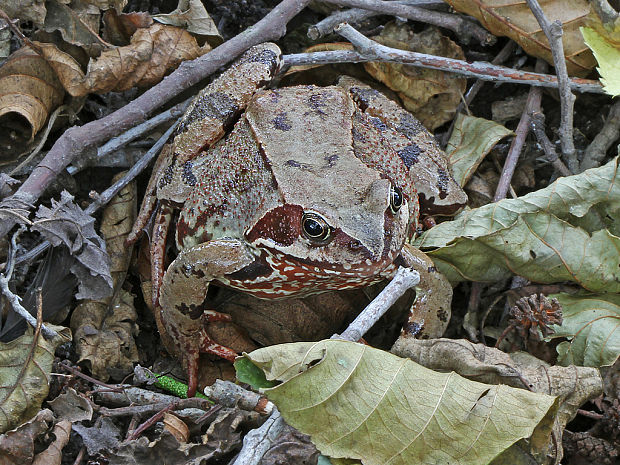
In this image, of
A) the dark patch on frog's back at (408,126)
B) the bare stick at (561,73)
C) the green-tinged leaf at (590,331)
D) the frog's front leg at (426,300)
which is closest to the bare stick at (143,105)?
the dark patch on frog's back at (408,126)

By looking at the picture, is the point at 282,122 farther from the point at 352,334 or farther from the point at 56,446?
the point at 56,446

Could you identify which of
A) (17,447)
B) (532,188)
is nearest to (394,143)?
(532,188)

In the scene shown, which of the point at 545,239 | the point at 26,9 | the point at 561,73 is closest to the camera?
the point at 545,239

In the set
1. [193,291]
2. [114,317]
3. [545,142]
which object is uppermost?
[545,142]

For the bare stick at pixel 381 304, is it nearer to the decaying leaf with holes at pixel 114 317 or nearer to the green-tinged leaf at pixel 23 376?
the decaying leaf with holes at pixel 114 317

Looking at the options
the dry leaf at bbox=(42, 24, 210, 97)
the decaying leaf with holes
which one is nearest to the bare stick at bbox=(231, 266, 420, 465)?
the decaying leaf with holes

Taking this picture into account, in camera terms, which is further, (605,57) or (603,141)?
(603,141)

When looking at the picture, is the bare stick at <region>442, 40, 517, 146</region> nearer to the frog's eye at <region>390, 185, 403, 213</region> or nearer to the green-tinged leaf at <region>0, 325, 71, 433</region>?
the frog's eye at <region>390, 185, 403, 213</region>

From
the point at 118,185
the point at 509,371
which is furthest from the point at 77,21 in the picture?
the point at 509,371
